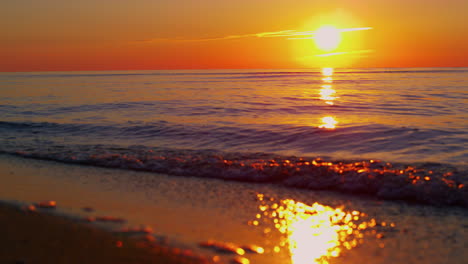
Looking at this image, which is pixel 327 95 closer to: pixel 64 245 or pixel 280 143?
pixel 280 143

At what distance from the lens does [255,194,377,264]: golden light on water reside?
443cm

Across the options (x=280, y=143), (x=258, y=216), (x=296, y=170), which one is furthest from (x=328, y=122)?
(x=258, y=216)

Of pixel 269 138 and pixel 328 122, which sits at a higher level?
pixel 328 122

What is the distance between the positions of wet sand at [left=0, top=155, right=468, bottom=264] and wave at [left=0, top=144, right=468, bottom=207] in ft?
1.21

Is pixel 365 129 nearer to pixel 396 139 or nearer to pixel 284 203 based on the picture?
pixel 396 139

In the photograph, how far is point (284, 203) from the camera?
6.36 m

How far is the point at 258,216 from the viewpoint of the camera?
18.5 ft

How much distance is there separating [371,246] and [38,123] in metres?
16.4

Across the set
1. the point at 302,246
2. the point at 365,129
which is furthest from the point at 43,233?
the point at 365,129

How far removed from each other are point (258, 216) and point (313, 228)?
856mm

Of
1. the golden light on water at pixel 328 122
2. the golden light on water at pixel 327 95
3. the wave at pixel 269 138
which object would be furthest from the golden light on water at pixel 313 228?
the golden light on water at pixel 327 95

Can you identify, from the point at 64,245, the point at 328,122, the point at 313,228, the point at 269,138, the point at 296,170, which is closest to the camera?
the point at 64,245

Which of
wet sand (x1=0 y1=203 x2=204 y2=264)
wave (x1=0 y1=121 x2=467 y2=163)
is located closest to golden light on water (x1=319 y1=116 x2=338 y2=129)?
wave (x1=0 y1=121 x2=467 y2=163)

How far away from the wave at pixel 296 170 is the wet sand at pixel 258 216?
14.6 inches
